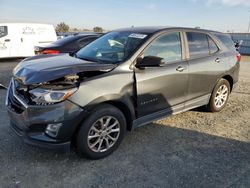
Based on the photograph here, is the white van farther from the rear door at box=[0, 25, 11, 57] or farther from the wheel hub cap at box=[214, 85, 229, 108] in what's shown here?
the wheel hub cap at box=[214, 85, 229, 108]

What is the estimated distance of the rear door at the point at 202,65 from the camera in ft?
15.0

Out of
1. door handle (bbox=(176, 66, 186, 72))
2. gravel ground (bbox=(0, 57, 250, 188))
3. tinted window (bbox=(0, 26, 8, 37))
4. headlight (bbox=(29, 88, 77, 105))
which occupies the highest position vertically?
tinted window (bbox=(0, 26, 8, 37))

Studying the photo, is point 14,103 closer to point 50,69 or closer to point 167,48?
point 50,69

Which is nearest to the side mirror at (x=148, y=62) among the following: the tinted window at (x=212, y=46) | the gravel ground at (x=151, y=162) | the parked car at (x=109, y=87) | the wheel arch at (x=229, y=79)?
the parked car at (x=109, y=87)

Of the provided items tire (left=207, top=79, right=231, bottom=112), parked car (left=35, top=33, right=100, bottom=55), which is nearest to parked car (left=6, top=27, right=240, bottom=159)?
tire (left=207, top=79, right=231, bottom=112)

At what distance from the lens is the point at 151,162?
3.48 metres

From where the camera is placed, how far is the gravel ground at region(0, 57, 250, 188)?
3061 millimetres

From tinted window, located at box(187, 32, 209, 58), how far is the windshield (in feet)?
3.39

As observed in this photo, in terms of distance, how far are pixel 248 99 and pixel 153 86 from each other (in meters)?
3.85

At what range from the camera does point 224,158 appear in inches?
143

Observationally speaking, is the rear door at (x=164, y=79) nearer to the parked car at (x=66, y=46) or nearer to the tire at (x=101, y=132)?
the tire at (x=101, y=132)

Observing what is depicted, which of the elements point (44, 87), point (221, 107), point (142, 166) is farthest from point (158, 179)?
point (221, 107)

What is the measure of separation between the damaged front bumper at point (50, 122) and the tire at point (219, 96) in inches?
120

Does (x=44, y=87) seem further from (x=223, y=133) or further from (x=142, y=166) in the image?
(x=223, y=133)
